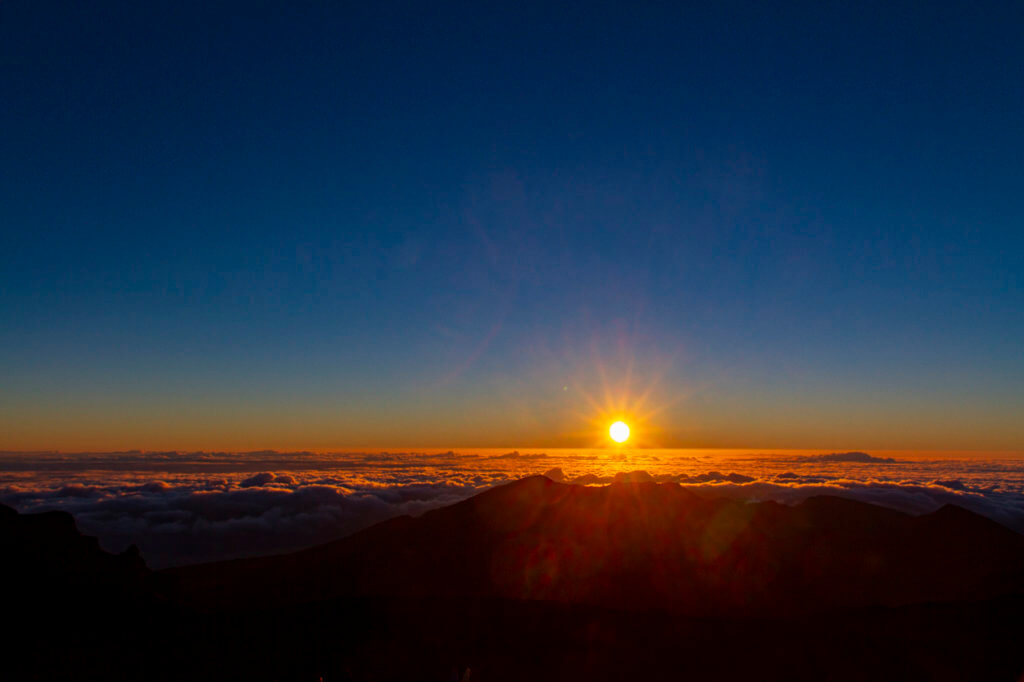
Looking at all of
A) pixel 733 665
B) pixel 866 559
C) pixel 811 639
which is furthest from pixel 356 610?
pixel 866 559

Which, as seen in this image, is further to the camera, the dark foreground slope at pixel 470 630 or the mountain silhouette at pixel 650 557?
the mountain silhouette at pixel 650 557

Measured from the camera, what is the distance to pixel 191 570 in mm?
131125

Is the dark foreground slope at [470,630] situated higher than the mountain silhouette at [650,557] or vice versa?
the dark foreground slope at [470,630]

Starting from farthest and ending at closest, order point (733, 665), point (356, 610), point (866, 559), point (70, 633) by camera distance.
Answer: point (866, 559)
point (356, 610)
point (733, 665)
point (70, 633)

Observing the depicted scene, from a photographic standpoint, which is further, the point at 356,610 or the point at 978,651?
the point at 356,610

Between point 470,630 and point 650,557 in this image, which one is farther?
point 650,557

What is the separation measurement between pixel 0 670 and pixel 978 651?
66.9m

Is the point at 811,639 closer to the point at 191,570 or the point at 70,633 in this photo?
the point at 70,633

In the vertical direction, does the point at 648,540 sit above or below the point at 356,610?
below

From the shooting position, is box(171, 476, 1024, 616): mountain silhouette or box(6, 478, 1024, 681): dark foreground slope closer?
box(6, 478, 1024, 681): dark foreground slope

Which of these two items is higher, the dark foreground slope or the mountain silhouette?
the dark foreground slope

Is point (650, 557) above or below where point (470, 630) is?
below

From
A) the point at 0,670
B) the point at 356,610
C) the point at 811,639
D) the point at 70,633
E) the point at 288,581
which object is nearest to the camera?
the point at 0,670

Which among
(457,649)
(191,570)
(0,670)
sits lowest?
(191,570)
